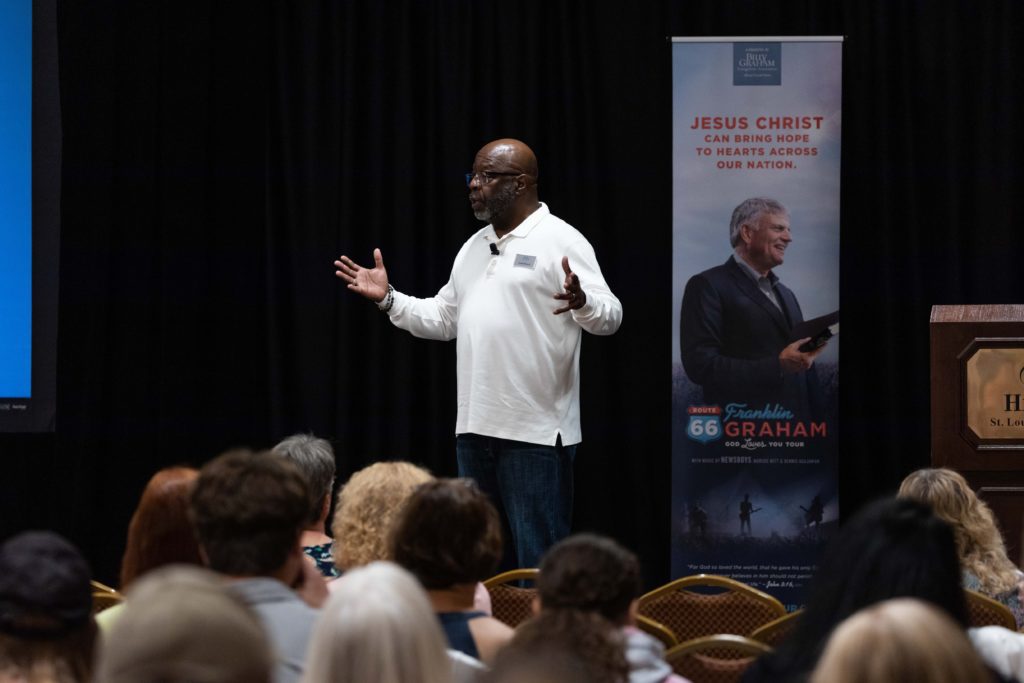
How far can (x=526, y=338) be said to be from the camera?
4770 mm

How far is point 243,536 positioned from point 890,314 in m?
4.03

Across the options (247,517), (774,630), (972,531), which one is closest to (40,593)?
(247,517)

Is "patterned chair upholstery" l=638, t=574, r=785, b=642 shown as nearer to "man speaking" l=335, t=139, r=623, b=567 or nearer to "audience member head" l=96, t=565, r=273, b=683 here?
"man speaking" l=335, t=139, r=623, b=567

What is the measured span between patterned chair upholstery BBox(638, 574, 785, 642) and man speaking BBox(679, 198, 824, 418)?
2174 millimetres

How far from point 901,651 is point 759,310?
161 inches

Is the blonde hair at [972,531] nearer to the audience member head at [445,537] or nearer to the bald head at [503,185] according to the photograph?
the audience member head at [445,537]

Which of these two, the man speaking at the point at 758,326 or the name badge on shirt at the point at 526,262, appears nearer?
the name badge on shirt at the point at 526,262

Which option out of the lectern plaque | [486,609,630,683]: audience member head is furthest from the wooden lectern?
[486,609,630,683]: audience member head

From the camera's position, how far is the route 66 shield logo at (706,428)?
219 inches

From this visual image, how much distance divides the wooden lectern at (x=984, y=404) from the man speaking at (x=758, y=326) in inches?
43.9

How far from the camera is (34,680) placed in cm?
205

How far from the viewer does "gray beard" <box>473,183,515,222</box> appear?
4848mm

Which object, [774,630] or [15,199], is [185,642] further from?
[15,199]

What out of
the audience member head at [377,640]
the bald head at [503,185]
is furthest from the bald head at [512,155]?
the audience member head at [377,640]
